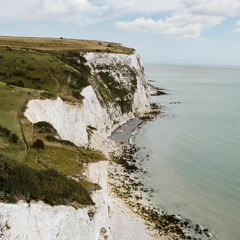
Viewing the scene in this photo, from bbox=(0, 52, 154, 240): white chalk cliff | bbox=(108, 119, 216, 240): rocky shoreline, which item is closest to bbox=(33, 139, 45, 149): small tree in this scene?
bbox=(0, 52, 154, 240): white chalk cliff

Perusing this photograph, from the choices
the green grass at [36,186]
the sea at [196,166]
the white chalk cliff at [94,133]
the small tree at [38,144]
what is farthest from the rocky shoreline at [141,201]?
the small tree at [38,144]

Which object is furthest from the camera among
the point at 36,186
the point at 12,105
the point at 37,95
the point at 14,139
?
the point at 37,95

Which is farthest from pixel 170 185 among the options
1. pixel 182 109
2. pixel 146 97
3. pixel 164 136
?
pixel 182 109

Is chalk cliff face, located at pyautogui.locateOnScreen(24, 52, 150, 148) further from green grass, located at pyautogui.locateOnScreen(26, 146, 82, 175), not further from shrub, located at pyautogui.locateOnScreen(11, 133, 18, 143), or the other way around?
green grass, located at pyautogui.locateOnScreen(26, 146, 82, 175)

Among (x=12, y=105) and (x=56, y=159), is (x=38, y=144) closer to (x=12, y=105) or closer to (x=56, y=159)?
(x=56, y=159)

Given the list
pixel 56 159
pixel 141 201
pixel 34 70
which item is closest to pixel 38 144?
pixel 56 159

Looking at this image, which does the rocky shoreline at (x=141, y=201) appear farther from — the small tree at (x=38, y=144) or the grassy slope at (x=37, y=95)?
the small tree at (x=38, y=144)

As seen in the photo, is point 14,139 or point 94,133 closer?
point 14,139
